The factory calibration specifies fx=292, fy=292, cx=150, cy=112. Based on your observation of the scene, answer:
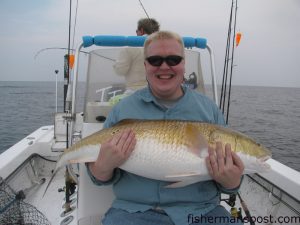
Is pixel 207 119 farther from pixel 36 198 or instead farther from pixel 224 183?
pixel 36 198

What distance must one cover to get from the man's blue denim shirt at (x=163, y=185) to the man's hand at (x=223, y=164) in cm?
27

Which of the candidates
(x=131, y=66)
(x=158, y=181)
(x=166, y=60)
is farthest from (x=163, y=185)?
(x=131, y=66)

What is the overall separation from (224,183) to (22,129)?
1646 centimetres

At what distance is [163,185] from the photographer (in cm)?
230

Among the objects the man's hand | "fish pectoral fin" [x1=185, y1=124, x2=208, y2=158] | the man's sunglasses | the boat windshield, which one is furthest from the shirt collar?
the boat windshield

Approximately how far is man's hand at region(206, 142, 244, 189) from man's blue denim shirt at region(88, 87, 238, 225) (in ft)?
0.88

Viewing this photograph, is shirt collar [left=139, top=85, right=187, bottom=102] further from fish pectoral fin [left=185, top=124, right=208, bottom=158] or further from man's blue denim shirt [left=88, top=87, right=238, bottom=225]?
fish pectoral fin [left=185, top=124, right=208, bottom=158]

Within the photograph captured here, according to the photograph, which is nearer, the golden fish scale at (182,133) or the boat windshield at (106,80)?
the golden fish scale at (182,133)

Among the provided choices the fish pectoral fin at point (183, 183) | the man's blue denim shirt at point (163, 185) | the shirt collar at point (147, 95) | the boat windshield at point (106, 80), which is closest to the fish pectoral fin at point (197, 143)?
the fish pectoral fin at point (183, 183)

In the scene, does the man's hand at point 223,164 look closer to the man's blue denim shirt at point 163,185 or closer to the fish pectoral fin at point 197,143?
the fish pectoral fin at point 197,143

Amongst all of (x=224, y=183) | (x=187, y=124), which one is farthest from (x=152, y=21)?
(x=224, y=183)

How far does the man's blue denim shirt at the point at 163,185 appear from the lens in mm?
2283

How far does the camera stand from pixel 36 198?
472 cm

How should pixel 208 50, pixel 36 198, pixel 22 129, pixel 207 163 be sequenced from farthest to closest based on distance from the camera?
pixel 22 129
pixel 36 198
pixel 208 50
pixel 207 163
